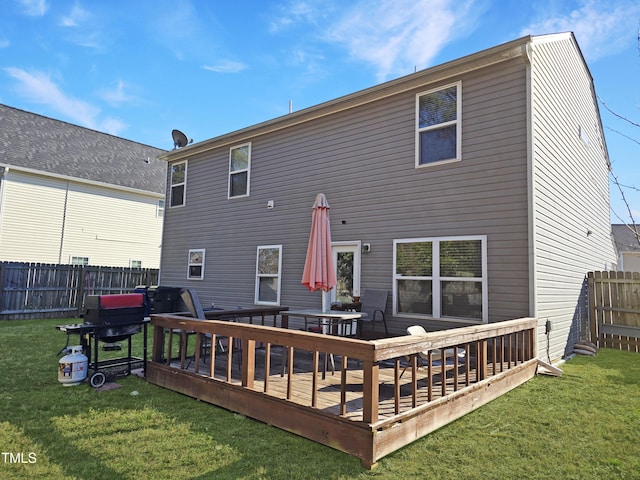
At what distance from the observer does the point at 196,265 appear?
10.9 metres

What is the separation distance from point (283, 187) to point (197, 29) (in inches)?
192

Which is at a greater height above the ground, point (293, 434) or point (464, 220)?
point (464, 220)

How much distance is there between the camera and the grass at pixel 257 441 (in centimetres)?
278

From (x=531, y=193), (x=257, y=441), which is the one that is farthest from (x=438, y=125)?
(x=257, y=441)

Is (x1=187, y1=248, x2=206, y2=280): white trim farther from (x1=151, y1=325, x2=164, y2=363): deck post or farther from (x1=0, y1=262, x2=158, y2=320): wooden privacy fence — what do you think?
(x1=151, y1=325, x2=164, y2=363): deck post

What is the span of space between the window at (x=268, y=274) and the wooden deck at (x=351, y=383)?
341 centimetres

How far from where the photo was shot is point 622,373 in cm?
580

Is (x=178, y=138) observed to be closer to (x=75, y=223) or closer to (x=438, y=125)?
(x=75, y=223)

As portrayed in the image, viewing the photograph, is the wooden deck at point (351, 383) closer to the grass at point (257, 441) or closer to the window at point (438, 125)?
the grass at point (257, 441)

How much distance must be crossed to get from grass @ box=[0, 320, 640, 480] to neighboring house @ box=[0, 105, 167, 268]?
40.2ft

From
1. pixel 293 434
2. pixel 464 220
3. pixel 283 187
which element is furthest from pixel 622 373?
pixel 283 187

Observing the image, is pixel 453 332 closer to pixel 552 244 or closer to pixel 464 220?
pixel 464 220

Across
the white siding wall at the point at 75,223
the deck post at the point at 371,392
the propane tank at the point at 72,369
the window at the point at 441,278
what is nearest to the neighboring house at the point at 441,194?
the window at the point at 441,278

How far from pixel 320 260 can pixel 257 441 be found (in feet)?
11.1
